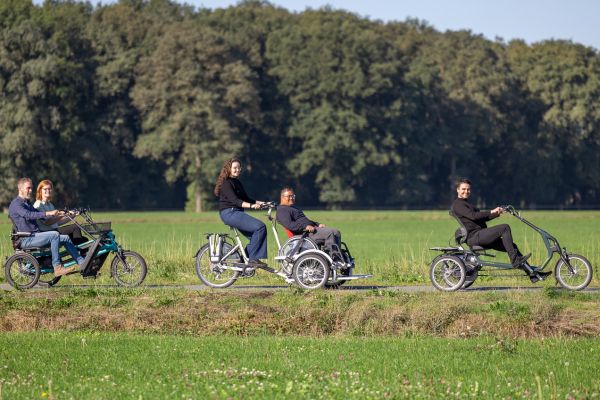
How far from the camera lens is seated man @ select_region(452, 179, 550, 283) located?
18.0 meters

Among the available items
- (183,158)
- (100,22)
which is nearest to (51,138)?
(183,158)

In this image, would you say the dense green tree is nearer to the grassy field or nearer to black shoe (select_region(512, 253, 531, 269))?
the grassy field

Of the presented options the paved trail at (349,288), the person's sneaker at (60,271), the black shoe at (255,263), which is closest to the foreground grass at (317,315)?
the paved trail at (349,288)

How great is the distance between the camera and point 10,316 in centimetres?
1551

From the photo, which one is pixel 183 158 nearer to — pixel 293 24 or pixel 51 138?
pixel 51 138

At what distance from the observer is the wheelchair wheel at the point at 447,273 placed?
59.1 feet

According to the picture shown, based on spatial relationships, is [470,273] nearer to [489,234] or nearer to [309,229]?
[489,234]

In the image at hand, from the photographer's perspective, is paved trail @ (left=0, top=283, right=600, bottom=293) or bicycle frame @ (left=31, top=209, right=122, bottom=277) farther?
bicycle frame @ (left=31, top=209, right=122, bottom=277)

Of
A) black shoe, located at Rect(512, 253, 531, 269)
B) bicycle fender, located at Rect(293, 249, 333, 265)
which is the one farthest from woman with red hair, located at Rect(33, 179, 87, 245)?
black shoe, located at Rect(512, 253, 531, 269)

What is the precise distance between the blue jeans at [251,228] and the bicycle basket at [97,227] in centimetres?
184

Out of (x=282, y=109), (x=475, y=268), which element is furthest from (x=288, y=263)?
(x=282, y=109)

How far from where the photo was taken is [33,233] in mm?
18719

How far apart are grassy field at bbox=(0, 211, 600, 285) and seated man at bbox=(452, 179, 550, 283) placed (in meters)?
0.43

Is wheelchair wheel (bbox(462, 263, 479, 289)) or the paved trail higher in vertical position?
wheelchair wheel (bbox(462, 263, 479, 289))
